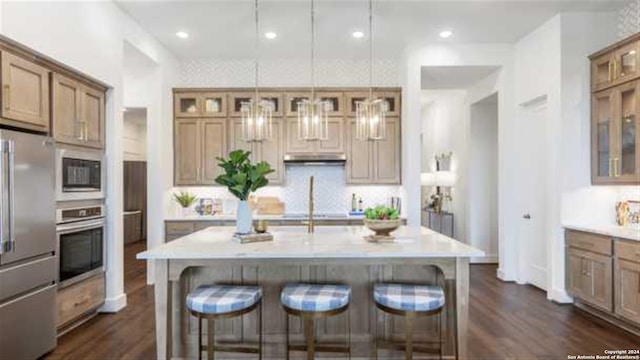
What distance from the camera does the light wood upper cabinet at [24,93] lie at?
111 inches

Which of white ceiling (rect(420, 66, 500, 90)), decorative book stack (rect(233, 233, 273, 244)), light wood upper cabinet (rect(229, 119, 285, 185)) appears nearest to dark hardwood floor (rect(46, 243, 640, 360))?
decorative book stack (rect(233, 233, 273, 244))

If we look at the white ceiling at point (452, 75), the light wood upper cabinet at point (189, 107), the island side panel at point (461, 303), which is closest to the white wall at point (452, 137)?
the white ceiling at point (452, 75)

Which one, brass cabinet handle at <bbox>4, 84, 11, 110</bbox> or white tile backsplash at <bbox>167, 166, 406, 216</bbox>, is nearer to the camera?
brass cabinet handle at <bbox>4, 84, 11, 110</bbox>

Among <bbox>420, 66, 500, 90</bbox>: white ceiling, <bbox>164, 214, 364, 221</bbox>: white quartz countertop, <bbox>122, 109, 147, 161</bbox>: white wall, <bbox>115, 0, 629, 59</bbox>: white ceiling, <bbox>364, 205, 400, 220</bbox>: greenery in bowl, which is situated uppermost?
<bbox>115, 0, 629, 59</bbox>: white ceiling

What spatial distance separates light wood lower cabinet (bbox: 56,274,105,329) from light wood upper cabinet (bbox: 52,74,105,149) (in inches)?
51.5

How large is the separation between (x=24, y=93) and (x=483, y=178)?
6.17m

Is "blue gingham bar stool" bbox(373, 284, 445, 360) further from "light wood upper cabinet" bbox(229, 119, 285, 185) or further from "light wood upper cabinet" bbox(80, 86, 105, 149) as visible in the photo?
"light wood upper cabinet" bbox(229, 119, 285, 185)

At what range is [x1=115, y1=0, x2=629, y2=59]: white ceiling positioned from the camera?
425 cm

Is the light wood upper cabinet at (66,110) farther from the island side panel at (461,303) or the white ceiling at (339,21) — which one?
the island side panel at (461,303)

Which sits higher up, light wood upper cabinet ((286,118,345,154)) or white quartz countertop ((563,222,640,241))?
light wood upper cabinet ((286,118,345,154))

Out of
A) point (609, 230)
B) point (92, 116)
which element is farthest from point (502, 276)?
point (92, 116)

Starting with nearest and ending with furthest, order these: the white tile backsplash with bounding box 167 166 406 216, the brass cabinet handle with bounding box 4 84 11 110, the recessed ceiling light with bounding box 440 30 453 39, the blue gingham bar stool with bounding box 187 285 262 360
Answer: the blue gingham bar stool with bounding box 187 285 262 360 → the brass cabinet handle with bounding box 4 84 11 110 → the recessed ceiling light with bounding box 440 30 453 39 → the white tile backsplash with bounding box 167 166 406 216

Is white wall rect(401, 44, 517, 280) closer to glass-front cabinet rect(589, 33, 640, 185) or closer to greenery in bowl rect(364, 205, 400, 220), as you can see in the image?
glass-front cabinet rect(589, 33, 640, 185)

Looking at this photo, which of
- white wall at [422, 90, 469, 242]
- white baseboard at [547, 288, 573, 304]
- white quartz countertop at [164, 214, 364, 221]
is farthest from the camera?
white wall at [422, 90, 469, 242]
